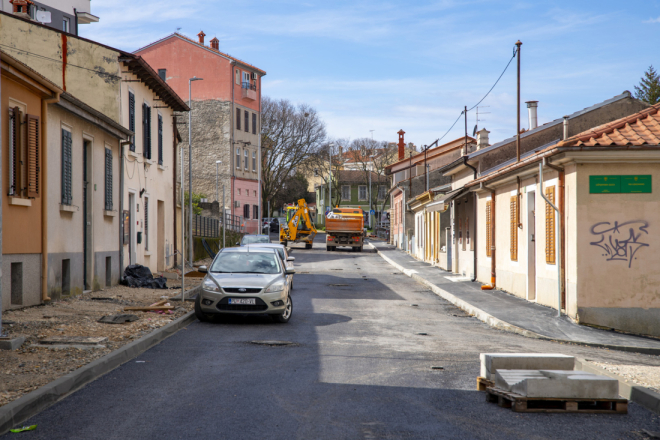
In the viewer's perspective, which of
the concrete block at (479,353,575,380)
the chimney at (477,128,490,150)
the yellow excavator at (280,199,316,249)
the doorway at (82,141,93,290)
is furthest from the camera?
the yellow excavator at (280,199,316,249)

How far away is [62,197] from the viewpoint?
49.3 feet

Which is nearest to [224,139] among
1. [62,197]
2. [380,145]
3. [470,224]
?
[380,145]

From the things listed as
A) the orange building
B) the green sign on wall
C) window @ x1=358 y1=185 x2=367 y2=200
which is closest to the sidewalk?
the green sign on wall

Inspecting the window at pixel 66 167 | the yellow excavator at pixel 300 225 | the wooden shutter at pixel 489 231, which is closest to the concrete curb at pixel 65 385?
the window at pixel 66 167

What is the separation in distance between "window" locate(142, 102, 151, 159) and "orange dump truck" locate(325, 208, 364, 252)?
78.9 ft

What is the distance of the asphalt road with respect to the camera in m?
5.59

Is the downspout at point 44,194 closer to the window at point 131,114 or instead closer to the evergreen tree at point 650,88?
the window at point 131,114

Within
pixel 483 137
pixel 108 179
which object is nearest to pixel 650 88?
pixel 483 137

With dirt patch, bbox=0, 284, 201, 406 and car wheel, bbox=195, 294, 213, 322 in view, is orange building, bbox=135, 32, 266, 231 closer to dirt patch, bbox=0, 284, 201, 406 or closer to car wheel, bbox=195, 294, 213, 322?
dirt patch, bbox=0, 284, 201, 406

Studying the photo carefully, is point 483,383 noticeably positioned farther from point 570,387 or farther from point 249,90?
point 249,90

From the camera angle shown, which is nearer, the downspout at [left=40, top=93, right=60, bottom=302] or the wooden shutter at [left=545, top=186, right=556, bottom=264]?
the downspout at [left=40, top=93, right=60, bottom=302]

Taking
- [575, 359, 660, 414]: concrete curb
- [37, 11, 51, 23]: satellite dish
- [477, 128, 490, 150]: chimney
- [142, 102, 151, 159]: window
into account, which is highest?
[37, 11, 51, 23]: satellite dish

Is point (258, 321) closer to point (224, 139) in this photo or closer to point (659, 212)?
point (659, 212)

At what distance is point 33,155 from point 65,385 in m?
7.55
